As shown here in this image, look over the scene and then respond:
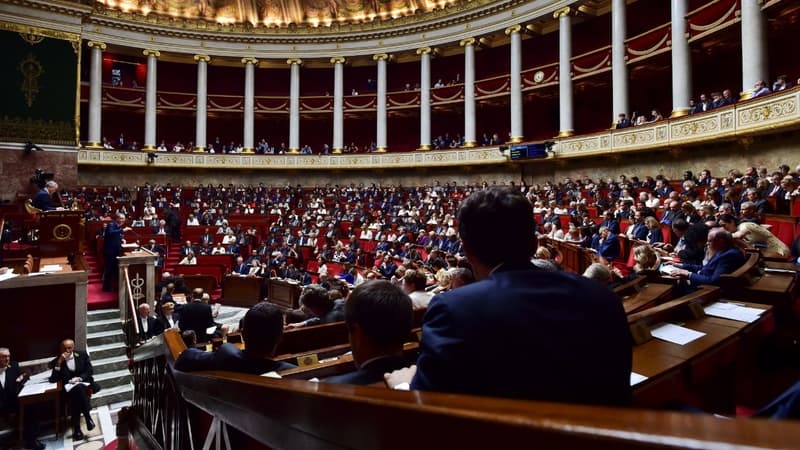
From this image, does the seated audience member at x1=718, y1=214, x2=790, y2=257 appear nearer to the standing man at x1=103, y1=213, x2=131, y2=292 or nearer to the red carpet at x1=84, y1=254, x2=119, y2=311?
the red carpet at x1=84, y1=254, x2=119, y2=311

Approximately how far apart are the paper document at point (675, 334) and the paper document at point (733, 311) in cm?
57

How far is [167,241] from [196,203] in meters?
5.45

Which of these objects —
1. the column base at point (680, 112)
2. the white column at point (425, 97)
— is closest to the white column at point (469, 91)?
the white column at point (425, 97)

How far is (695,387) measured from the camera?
2512 millimetres

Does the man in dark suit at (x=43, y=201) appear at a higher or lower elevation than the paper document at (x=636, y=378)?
higher

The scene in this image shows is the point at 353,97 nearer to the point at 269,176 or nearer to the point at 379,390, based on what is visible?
the point at 269,176

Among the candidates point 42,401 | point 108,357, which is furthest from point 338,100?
point 42,401

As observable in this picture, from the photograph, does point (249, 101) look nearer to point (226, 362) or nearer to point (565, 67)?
point (565, 67)

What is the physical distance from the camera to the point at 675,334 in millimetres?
2701

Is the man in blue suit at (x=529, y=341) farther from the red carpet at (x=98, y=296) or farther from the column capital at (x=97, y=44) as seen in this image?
the column capital at (x=97, y=44)

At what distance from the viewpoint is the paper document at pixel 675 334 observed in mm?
2596

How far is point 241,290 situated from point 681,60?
16254 millimetres

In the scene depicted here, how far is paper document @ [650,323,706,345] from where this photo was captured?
260 centimetres

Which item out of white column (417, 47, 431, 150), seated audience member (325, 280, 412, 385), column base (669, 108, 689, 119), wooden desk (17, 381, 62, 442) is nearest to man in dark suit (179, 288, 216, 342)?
wooden desk (17, 381, 62, 442)
